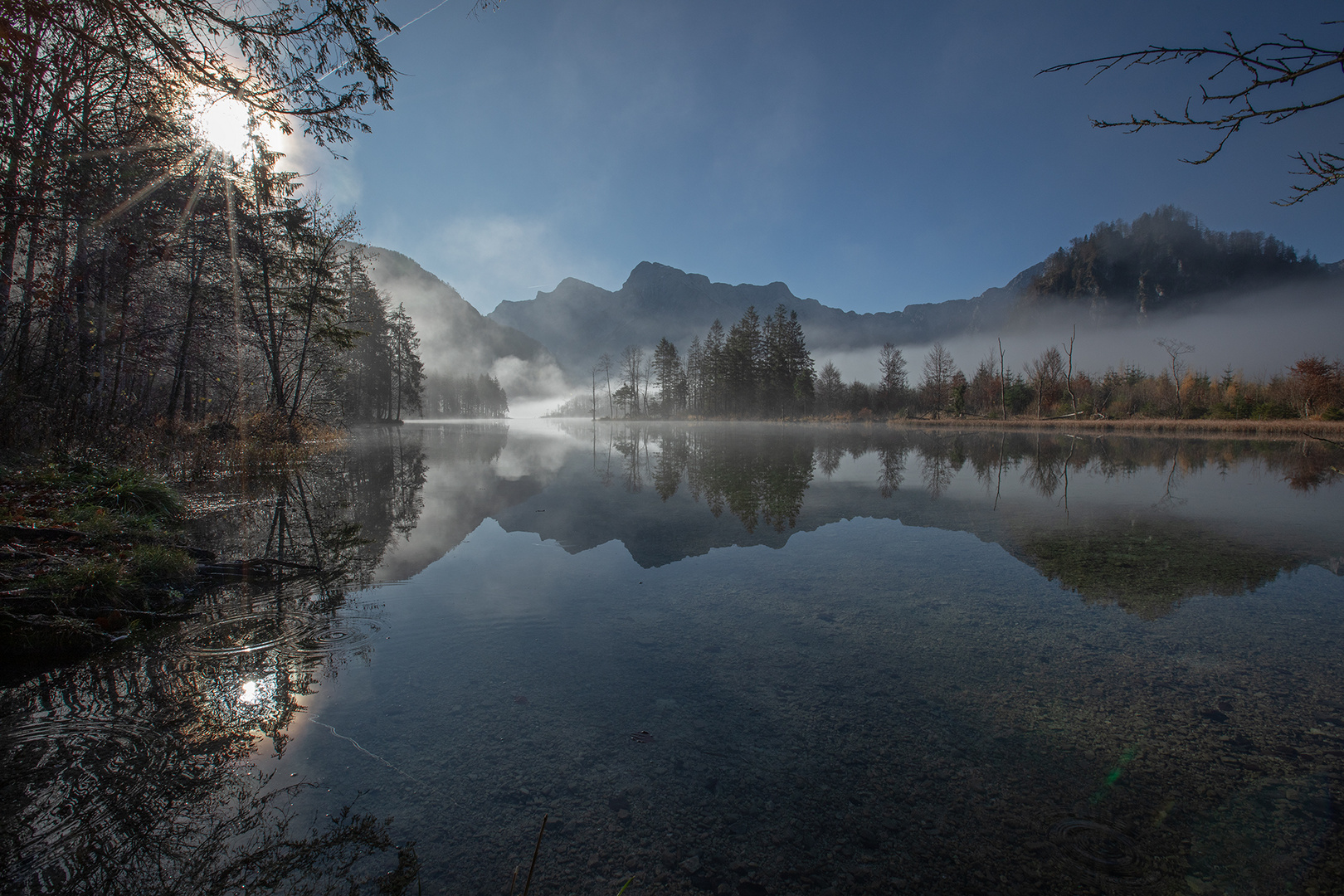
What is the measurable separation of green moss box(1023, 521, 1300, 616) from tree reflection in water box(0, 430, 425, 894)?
547 cm

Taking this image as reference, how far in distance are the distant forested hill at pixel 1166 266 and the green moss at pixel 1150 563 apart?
184161mm

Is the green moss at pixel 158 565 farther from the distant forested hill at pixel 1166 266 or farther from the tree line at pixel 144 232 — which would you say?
the distant forested hill at pixel 1166 266

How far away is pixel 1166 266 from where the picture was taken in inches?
5738

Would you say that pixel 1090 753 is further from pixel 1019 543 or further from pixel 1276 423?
pixel 1276 423

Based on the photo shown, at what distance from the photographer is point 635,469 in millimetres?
14070

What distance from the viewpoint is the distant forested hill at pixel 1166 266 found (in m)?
145

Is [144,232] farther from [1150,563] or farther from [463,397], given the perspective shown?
[463,397]

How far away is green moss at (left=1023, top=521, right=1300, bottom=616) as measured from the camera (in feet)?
14.4

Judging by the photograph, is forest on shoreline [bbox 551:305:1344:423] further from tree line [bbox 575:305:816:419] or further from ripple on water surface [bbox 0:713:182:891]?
ripple on water surface [bbox 0:713:182:891]

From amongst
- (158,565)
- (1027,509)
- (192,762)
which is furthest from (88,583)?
(1027,509)

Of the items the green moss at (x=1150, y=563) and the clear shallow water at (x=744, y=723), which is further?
the green moss at (x=1150, y=563)

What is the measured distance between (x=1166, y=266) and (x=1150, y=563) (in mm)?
205614

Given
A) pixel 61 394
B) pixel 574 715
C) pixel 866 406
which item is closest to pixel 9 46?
pixel 574 715

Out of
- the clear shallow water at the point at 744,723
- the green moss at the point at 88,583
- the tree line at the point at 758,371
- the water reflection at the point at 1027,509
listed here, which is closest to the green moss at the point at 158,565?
the green moss at the point at 88,583
